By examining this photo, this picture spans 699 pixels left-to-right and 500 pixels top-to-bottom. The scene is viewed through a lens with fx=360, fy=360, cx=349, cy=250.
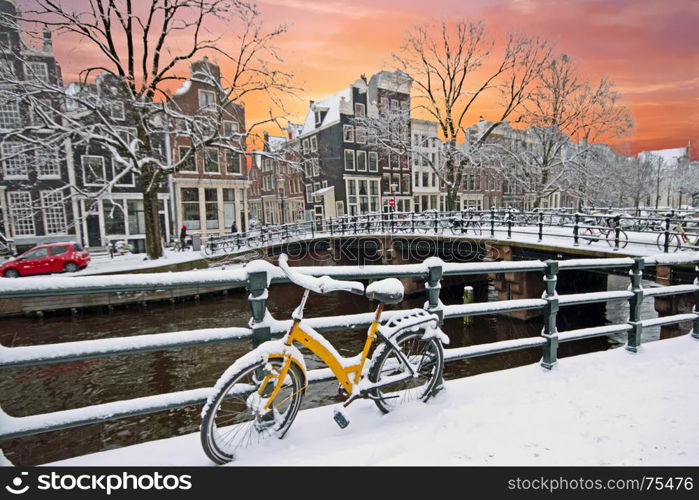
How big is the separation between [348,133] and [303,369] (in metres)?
35.3

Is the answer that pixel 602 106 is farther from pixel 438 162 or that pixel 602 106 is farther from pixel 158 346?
pixel 158 346

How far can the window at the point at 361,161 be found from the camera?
36.4 m

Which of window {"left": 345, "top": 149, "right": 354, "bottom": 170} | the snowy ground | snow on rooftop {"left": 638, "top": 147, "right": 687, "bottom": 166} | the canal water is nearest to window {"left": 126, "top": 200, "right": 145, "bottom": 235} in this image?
the snowy ground

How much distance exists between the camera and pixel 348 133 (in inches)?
1404

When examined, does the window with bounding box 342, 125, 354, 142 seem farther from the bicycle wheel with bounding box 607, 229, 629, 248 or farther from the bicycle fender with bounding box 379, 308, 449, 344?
the bicycle fender with bounding box 379, 308, 449, 344

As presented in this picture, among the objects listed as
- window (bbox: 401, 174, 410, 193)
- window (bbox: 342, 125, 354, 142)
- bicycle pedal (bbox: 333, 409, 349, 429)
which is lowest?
bicycle pedal (bbox: 333, 409, 349, 429)

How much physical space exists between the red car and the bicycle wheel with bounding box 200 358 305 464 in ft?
61.2

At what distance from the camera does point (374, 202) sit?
125 ft

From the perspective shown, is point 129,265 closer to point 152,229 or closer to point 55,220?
point 152,229

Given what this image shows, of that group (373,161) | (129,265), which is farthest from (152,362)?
(373,161)

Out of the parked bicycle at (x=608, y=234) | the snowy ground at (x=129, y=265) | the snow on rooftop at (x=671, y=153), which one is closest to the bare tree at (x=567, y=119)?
the parked bicycle at (x=608, y=234)

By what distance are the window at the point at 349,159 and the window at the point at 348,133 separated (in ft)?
3.60

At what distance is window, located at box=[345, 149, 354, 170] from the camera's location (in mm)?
35594
